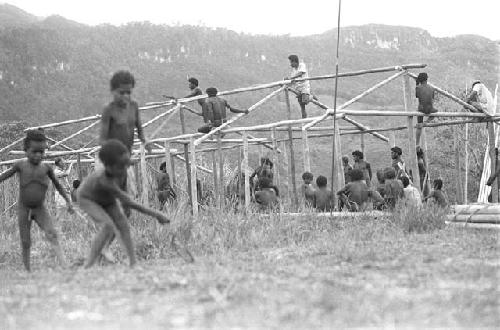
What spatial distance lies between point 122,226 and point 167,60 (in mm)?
51413

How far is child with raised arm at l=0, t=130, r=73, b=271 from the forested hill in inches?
1384

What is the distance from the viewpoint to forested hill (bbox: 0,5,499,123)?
48.3 meters

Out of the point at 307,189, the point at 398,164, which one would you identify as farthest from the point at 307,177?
the point at 398,164

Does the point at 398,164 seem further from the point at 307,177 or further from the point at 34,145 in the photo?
the point at 34,145

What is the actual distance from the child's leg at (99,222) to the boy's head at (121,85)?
1.08 metres

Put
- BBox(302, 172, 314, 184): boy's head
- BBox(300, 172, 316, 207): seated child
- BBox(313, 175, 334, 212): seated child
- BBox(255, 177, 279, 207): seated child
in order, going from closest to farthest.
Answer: BBox(313, 175, 334, 212): seated child, BBox(255, 177, 279, 207): seated child, BBox(300, 172, 316, 207): seated child, BBox(302, 172, 314, 184): boy's head

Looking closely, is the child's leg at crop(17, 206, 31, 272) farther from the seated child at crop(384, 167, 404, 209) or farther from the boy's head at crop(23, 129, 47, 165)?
the seated child at crop(384, 167, 404, 209)

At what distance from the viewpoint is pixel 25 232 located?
792 cm

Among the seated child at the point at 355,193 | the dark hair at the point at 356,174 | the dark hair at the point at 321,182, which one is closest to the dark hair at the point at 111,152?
the seated child at the point at 355,193

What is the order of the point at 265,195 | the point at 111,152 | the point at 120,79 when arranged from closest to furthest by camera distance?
the point at 111,152 → the point at 120,79 → the point at 265,195

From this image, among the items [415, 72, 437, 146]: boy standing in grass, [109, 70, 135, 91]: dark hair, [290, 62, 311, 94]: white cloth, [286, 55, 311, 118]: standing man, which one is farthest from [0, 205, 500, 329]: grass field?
[290, 62, 311, 94]: white cloth

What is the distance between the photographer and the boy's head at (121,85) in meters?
7.41

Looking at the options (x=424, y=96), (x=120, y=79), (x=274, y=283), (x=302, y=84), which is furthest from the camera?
(x=302, y=84)

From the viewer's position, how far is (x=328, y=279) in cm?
535
